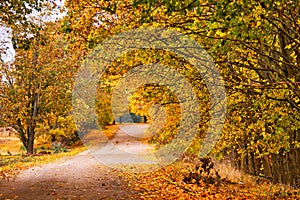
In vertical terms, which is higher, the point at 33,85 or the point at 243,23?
the point at 33,85

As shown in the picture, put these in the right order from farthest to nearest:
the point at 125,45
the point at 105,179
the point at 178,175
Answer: the point at 178,175
the point at 105,179
the point at 125,45

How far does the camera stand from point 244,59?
8477 mm

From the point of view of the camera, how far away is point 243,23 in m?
5.00

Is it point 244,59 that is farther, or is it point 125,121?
point 125,121

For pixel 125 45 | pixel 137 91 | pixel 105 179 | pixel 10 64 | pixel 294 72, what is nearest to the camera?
pixel 125 45

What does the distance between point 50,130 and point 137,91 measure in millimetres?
25969

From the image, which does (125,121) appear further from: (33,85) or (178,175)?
(178,175)

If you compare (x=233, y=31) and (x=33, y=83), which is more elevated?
(x=33, y=83)

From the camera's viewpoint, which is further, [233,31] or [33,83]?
[33,83]

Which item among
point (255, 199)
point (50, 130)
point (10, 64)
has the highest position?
point (10, 64)

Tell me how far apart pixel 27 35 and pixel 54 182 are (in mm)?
5115

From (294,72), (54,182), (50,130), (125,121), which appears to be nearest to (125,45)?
(294,72)

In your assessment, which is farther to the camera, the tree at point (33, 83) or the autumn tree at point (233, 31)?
the tree at point (33, 83)

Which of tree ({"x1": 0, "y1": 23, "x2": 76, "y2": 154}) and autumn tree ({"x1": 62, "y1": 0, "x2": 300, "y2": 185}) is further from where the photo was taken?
tree ({"x1": 0, "y1": 23, "x2": 76, "y2": 154})
